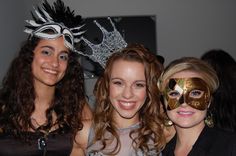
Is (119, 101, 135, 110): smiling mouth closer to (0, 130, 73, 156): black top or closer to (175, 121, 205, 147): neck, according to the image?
(175, 121, 205, 147): neck

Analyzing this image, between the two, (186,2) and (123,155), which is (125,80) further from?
(186,2)

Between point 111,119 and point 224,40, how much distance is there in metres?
3.69

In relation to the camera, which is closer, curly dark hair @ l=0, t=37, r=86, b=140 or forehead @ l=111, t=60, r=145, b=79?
forehead @ l=111, t=60, r=145, b=79

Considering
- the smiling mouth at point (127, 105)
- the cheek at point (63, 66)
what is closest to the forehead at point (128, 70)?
the smiling mouth at point (127, 105)

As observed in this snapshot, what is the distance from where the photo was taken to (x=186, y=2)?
16.9 feet

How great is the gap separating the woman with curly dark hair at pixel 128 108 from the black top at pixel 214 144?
28cm

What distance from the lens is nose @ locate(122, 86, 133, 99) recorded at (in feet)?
6.39

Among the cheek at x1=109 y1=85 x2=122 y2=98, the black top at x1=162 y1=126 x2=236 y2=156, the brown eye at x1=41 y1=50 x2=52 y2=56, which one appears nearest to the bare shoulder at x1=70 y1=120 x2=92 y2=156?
the cheek at x1=109 y1=85 x2=122 y2=98

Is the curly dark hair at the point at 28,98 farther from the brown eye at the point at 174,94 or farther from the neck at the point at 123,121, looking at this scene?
the brown eye at the point at 174,94

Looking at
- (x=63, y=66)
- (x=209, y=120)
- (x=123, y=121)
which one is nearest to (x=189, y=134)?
(x=209, y=120)

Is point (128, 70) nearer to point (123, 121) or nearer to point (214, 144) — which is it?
point (123, 121)

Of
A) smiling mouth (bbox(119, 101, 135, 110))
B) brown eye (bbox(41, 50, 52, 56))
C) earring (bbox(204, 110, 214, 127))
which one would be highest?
brown eye (bbox(41, 50, 52, 56))

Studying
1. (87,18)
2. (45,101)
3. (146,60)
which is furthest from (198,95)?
(87,18)

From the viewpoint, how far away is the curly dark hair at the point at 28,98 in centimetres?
223
